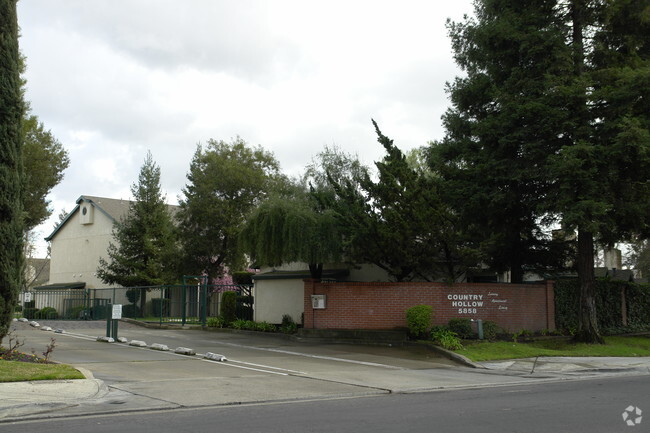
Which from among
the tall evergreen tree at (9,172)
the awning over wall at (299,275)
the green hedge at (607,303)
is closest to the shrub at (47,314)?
the awning over wall at (299,275)

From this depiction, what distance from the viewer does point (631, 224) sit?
21.2 metres

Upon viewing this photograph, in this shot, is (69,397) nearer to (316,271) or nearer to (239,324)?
(316,271)

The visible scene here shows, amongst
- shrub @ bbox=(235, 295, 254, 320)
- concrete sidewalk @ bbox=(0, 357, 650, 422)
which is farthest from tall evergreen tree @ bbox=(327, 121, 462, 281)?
shrub @ bbox=(235, 295, 254, 320)

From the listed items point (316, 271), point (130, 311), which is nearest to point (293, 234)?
point (316, 271)

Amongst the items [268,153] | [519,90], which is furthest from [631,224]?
[268,153]

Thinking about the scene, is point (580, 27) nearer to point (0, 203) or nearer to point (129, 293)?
point (0, 203)

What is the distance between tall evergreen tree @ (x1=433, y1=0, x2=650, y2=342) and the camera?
63.5 ft

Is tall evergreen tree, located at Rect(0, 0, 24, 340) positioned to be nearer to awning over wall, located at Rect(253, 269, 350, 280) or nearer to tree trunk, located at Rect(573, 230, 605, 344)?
awning over wall, located at Rect(253, 269, 350, 280)

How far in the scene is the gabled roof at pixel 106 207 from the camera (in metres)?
49.2

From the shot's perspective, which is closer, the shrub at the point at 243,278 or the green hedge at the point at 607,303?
the green hedge at the point at 607,303

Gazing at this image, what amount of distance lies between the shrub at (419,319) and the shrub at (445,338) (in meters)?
0.38

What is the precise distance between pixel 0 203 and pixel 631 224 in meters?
19.8

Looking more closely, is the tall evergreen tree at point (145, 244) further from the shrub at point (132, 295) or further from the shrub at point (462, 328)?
the shrub at point (462, 328)

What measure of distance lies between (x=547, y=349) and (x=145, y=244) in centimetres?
2851
